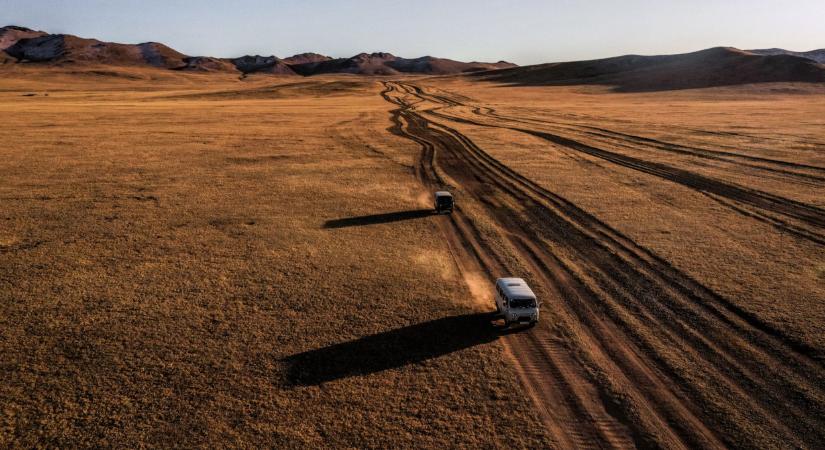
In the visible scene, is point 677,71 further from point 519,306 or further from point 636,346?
point 519,306

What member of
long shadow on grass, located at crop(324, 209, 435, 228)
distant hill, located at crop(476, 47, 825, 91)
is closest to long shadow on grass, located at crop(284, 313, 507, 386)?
long shadow on grass, located at crop(324, 209, 435, 228)

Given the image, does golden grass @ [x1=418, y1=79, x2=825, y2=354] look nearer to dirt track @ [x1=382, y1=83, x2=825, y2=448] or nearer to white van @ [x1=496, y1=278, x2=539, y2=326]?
dirt track @ [x1=382, y1=83, x2=825, y2=448]

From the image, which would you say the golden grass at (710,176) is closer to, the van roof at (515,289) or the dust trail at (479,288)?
the van roof at (515,289)

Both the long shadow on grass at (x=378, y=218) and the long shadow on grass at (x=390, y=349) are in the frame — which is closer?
the long shadow on grass at (x=390, y=349)

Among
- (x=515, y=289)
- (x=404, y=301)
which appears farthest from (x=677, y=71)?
(x=404, y=301)

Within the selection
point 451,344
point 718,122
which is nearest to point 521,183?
point 451,344

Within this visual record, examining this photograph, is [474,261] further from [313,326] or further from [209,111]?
[209,111]

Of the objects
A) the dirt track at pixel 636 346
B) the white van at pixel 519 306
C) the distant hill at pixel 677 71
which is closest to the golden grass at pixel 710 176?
the dirt track at pixel 636 346
